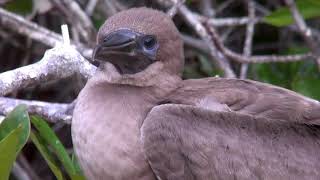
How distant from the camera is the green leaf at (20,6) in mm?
5270

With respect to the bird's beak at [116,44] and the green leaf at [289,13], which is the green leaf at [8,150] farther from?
the green leaf at [289,13]

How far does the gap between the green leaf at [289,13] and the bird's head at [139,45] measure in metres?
1.37

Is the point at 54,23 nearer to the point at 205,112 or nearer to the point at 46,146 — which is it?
the point at 46,146

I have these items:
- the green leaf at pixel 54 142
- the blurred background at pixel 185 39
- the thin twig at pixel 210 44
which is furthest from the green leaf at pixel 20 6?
the green leaf at pixel 54 142

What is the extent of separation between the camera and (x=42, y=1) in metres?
5.05

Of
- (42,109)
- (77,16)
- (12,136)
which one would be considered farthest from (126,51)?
(77,16)

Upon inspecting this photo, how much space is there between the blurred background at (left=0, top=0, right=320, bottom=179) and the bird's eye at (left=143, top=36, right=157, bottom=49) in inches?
44.1

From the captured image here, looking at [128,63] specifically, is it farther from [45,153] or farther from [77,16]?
[77,16]

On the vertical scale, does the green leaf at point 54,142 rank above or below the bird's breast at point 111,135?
below

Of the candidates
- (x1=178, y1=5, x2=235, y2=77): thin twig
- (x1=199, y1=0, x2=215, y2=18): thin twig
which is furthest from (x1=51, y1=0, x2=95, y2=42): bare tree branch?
(x1=199, y1=0, x2=215, y2=18): thin twig

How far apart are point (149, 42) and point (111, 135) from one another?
484 mm

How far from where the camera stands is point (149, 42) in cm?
363

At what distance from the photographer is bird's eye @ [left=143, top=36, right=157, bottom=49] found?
Answer: 3.61 metres

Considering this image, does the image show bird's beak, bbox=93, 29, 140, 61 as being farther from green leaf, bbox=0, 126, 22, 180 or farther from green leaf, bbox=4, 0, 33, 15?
green leaf, bbox=4, 0, 33, 15
